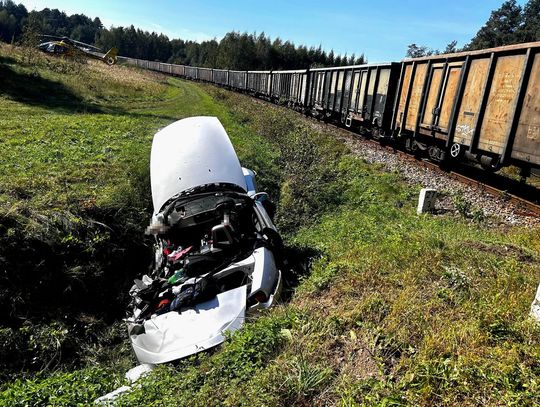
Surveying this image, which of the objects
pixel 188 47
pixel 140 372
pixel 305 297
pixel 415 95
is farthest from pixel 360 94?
pixel 188 47

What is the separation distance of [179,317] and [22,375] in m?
2.03

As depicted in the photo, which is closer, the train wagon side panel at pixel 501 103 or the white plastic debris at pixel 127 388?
the white plastic debris at pixel 127 388

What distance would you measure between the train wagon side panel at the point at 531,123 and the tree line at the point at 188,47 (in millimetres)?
62971

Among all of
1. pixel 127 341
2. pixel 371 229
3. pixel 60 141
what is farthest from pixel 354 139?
pixel 127 341

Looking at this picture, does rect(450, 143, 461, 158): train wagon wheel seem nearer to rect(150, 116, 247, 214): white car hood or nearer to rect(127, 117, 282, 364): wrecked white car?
rect(127, 117, 282, 364): wrecked white car

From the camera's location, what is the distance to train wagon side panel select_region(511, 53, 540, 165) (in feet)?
21.2

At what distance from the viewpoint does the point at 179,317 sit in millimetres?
3695

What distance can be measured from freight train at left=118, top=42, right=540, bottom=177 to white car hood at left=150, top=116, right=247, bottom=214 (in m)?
5.16

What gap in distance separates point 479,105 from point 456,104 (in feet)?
2.64

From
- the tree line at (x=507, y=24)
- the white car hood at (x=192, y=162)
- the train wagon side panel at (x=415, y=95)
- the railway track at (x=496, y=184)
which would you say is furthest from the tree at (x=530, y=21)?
the white car hood at (x=192, y=162)

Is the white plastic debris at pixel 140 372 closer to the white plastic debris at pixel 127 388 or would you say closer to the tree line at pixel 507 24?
the white plastic debris at pixel 127 388

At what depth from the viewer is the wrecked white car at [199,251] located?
11.9 ft

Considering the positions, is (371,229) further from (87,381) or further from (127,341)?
(87,381)

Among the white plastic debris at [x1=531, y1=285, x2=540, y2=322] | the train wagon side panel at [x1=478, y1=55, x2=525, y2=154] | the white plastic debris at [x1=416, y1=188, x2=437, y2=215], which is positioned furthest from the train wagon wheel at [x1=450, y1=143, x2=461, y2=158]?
the white plastic debris at [x1=531, y1=285, x2=540, y2=322]
